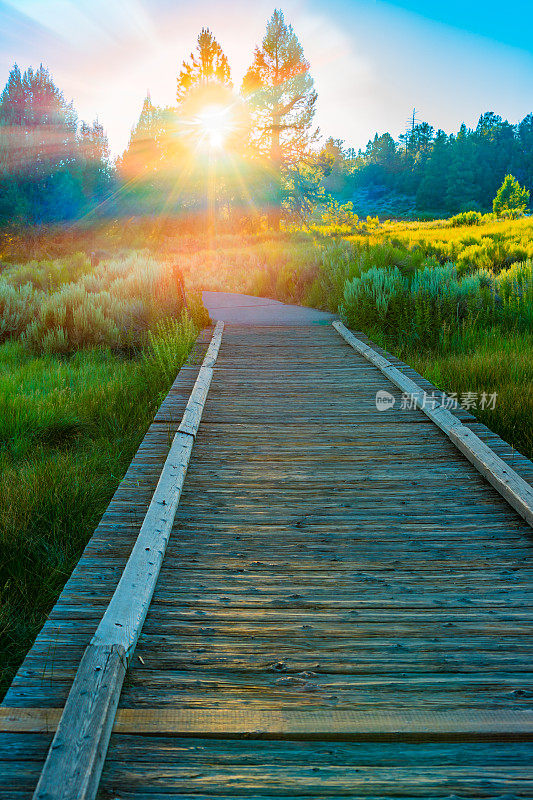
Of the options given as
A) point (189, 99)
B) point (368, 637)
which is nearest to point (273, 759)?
point (368, 637)

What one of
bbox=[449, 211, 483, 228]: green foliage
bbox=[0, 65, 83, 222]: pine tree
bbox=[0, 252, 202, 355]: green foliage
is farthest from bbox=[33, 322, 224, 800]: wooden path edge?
bbox=[0, 65, 83, 222]: pine tree

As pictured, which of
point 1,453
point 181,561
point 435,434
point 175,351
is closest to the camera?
point 181,561

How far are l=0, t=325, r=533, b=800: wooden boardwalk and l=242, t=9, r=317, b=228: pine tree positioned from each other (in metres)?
36.6

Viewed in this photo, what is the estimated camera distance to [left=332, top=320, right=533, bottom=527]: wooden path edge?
114 inches

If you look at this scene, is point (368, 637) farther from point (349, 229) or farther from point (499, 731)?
point (349, 229)

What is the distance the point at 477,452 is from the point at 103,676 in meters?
2.65

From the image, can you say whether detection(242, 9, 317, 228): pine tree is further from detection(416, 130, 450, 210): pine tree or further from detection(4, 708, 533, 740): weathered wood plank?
detection(416, 130, 450, 210): pine tree

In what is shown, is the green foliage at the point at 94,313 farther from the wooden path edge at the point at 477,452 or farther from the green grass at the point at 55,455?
the wooden path edge at the point at 477,452

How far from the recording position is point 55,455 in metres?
4.41

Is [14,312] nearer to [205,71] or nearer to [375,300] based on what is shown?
[375,300]

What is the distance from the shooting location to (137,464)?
11.6ft

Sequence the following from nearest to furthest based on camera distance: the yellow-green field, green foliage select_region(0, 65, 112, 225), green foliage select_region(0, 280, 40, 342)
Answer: the yellow-green field → green foliage select_region(0, 280, 40, 342) → green foliage select_region(0, 65, 112, 225)

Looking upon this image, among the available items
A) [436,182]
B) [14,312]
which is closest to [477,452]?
[14,312]

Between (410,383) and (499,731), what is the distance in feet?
12.6
